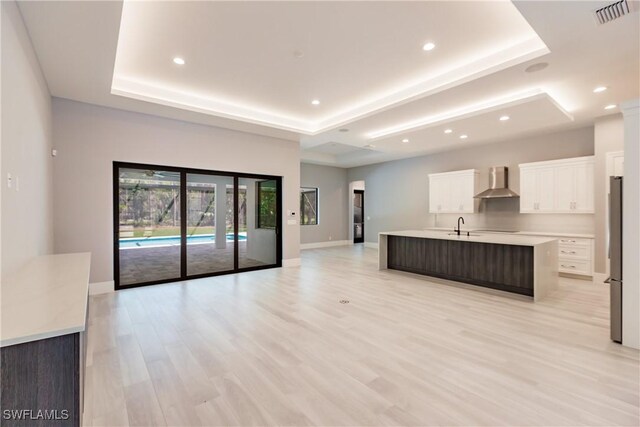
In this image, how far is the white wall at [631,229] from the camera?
2822 millimetres

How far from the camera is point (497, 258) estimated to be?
15.9 feet

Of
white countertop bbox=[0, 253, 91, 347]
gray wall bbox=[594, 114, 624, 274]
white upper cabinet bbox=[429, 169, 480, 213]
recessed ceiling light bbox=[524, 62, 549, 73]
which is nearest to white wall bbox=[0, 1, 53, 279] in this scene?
white countertop bbox=[0, 253, 91, 347]

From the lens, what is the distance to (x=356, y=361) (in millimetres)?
2561

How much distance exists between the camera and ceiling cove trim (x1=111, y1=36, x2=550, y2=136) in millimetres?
3537

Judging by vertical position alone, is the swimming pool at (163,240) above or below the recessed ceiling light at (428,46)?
below

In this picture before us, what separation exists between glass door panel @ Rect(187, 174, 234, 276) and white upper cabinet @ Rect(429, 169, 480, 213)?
5.45m

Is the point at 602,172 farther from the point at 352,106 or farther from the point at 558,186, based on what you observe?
the point at 352,106

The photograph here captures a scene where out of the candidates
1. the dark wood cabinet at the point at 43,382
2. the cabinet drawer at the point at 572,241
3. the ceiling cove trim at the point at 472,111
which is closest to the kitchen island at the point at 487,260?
the cabinet drawer at the point at 572,241

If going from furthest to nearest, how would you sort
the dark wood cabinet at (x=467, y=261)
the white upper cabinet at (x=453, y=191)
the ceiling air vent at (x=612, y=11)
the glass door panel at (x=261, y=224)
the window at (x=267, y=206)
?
the white upper cabinet at (x=453, y=191) → the window at (x=267, y=206) → the glass door panel at (x=261, y=224) → the dark wood cabinet at (x=467, y=261) → the ceiling air vent at (x=612, y=11)

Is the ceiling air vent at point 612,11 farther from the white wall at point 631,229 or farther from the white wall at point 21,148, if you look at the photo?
the white wall at point 21,148

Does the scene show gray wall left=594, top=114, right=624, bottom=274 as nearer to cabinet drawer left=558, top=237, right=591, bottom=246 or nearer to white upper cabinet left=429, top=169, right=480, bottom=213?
cabinet drawer left=558, top=237, right=591, bottom=246

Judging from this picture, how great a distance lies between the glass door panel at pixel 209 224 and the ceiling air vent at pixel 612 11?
5.69 m

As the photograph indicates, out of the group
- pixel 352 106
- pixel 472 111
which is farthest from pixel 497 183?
pixel 352 106

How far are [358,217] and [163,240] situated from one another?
8516 mm
